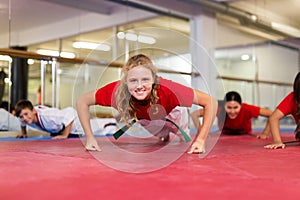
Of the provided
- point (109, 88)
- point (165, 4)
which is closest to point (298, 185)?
point (109, 88)

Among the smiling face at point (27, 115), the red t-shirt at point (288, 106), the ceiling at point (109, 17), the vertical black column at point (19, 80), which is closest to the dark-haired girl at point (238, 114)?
the red t-shirt at point (288, 106)

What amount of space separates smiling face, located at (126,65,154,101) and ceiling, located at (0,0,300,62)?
2.67 metres

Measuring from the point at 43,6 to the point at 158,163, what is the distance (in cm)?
378

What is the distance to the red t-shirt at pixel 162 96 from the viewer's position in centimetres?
190

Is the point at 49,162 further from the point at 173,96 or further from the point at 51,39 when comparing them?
the point at 51,39

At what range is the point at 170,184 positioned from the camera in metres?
1.07

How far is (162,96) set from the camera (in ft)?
6.39

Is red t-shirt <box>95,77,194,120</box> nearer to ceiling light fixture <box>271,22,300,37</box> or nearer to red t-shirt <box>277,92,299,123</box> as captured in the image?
red t-shirt <box>277,92,299,123</box>

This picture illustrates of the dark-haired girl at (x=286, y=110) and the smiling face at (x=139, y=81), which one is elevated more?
the smiling face at (x=139, y=81)

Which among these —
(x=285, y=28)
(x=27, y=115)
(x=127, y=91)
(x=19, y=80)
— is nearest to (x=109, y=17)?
(x=19, y=80)

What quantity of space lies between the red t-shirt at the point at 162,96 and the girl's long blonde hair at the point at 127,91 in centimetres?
3

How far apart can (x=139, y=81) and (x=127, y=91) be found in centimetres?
11

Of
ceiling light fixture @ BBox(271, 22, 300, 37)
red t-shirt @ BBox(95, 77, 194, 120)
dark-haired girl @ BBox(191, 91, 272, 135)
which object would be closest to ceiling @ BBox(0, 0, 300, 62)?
ceiling light fixture @ BBox(271, 22, 300, 37)

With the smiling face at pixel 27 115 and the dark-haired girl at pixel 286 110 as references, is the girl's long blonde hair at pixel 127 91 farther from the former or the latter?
the smiling face at pixel 27 115
